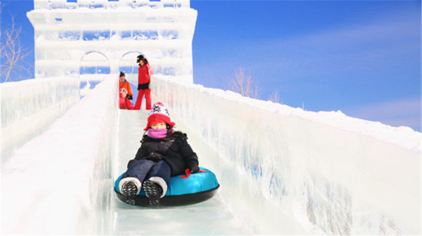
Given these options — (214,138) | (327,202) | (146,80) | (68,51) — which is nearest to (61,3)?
(68,51)

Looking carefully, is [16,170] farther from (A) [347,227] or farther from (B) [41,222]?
(A) [347,227]

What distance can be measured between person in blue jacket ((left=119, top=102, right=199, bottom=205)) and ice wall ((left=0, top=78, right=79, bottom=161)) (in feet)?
10.1

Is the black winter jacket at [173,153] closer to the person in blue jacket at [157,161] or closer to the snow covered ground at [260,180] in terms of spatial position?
the person in blue jacket at [157,161]

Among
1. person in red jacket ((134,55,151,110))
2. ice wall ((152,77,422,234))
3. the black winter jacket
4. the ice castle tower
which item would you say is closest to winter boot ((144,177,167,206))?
the black winter jacket

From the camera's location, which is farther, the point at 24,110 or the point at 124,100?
the point at 124,100

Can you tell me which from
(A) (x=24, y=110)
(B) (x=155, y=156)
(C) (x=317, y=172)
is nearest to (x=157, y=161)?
(B) (x=155, y=156)

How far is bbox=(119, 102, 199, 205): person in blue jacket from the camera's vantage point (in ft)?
15.0

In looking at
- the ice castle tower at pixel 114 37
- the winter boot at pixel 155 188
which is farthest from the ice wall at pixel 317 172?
the ice castle tower at pixel 114 37

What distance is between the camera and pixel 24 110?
9406 mm

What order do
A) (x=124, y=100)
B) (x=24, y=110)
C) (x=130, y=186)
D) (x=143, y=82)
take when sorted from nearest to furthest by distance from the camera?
1. (x=130, y=186)
2. (x=24, y=110)
3. (x=143, y=82)
4. (x=124, y=100)

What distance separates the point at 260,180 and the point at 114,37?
28.5m

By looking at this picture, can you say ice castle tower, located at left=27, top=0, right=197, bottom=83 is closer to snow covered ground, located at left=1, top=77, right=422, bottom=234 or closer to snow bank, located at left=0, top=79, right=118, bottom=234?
snow covered ground, located at left=1, top=77, right=422, bottom=234

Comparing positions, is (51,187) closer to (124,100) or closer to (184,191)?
(184,191)

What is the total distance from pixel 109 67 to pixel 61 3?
508 cm
